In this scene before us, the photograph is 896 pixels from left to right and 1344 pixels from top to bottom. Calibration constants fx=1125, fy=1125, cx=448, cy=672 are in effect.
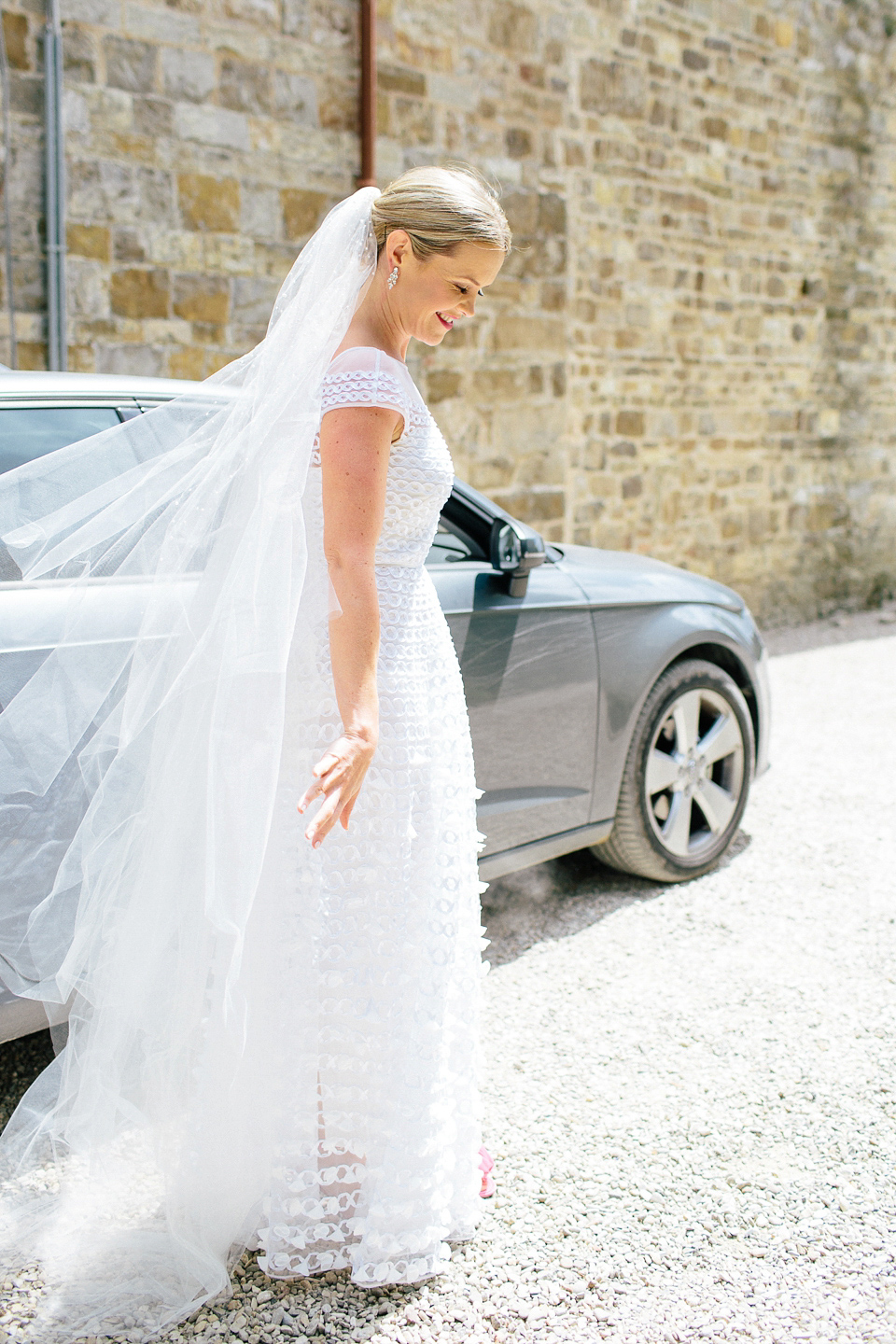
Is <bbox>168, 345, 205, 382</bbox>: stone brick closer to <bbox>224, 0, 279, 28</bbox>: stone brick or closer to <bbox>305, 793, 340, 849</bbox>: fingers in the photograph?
<bbox>224, 0, 279, 28</bbox>: stone brick

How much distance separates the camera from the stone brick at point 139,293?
5.65 metres

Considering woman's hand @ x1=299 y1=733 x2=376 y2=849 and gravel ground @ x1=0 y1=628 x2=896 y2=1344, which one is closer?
woman's hand @ x1=299 y1=733 x2=376 y2=849

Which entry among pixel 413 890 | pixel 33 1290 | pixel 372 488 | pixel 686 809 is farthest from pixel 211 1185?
pixel 686 809

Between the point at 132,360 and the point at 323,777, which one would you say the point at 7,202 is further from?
the point at 323,777

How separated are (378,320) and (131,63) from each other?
15.2 feet

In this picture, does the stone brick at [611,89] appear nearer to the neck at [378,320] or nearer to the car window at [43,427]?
the car window at [43,427]

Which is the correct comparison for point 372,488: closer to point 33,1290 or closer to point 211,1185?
point 211,1185

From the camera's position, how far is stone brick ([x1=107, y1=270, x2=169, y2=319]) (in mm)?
5648

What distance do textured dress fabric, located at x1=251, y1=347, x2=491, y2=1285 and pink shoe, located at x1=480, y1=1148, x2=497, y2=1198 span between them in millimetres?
270

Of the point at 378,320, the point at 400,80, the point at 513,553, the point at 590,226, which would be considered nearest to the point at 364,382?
the point at 378,320

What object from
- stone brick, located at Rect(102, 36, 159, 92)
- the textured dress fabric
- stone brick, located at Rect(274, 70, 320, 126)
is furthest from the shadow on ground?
stone brick, located at Rect(274, 70, 320, 126)

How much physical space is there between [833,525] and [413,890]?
10114mm

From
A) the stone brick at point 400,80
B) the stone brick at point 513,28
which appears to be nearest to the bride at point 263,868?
the stone brick at point 400,80

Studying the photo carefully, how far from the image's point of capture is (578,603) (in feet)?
11.2
